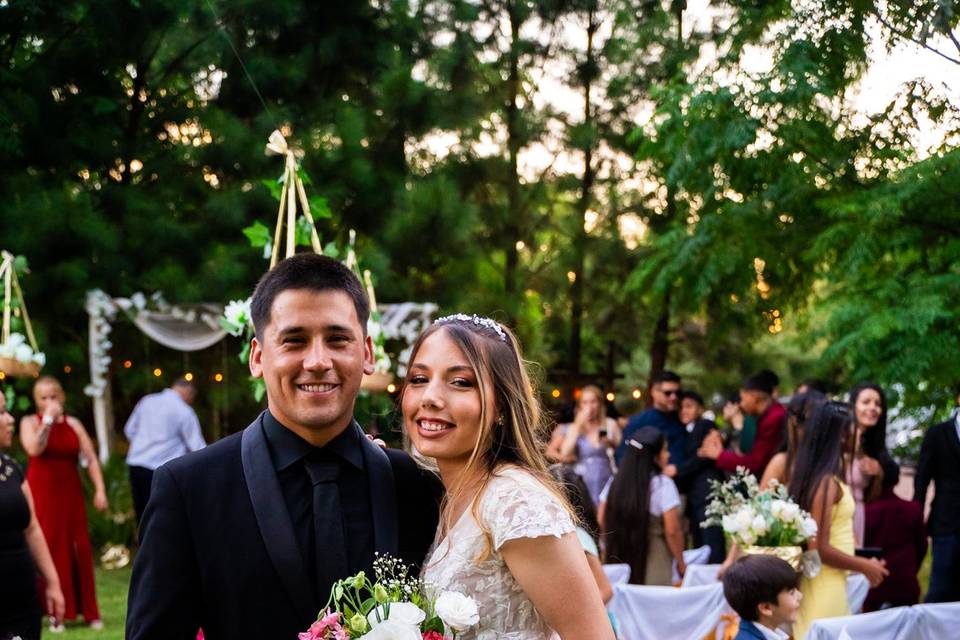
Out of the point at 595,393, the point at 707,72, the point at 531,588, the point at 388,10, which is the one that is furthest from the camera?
the point at 388,10

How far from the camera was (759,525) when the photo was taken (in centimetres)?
638

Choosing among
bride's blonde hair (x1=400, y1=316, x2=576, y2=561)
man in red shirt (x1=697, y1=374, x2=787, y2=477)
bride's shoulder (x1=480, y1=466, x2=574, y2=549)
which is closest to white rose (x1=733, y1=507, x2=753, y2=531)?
man in red shirt (x1=697, y1=374, x2=787, y2=477)

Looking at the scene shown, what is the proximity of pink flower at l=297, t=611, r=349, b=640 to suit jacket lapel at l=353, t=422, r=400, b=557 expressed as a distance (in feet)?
1.07

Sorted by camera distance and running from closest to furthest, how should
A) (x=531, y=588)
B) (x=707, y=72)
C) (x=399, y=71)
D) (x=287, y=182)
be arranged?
(x=531, y=588), (x=287, y=182), (x=707, y=72), (x=399, y=71)

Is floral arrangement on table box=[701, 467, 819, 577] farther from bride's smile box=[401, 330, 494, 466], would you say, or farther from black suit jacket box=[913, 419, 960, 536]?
bride's smile box=[401, 330, 494, 466]

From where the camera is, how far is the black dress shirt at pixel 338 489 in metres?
2.86

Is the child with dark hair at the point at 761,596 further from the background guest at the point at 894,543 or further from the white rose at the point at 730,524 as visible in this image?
the background guest at the point at 894,543

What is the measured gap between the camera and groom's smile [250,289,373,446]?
2908mm

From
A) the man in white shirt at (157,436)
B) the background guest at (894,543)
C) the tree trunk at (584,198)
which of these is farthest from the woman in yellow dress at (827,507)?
the tree trunk at (584,198)

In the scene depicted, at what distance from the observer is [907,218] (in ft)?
27.1

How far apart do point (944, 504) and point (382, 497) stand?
6554 mm

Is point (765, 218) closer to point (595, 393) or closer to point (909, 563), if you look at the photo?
point (595, 393)

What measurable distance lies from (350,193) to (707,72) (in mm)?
7549

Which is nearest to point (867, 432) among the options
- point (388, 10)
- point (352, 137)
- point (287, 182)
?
point (287, 182)
